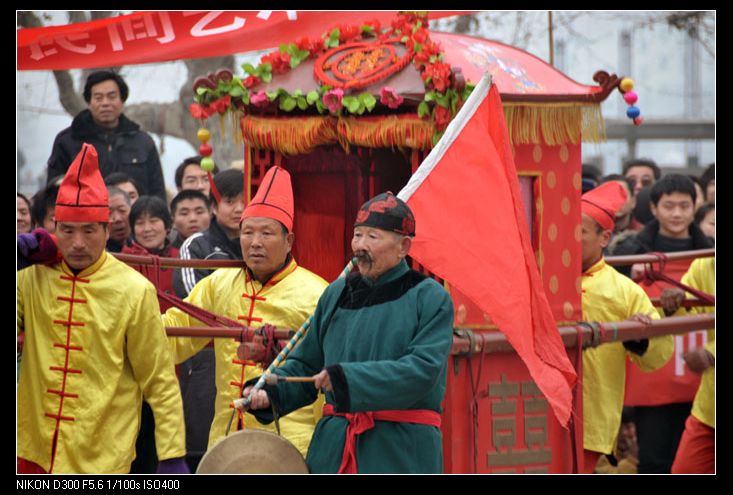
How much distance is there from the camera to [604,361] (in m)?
8.59

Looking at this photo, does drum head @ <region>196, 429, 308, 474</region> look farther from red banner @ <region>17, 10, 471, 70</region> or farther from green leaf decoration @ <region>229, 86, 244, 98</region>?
red banner @ <region>17, 10, 471, 70</region>

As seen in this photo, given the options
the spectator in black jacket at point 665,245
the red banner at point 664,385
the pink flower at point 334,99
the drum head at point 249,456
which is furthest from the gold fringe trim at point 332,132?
the red banner at point 664,385

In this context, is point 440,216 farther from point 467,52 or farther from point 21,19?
point 21,19

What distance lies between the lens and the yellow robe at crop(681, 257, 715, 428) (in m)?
8.38

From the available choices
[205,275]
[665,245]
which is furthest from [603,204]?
[205,275]

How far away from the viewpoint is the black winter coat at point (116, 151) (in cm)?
984

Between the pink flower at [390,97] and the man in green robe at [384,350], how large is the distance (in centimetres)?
154

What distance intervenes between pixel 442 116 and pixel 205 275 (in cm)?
204

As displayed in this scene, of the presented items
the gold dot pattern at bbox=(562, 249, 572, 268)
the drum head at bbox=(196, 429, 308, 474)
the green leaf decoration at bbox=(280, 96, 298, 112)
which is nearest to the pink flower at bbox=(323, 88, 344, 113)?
the green leaf decoration at bbox=(280, 96, 298, 112)

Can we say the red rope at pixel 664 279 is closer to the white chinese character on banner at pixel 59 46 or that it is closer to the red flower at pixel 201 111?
the red flower at pixel 201 111

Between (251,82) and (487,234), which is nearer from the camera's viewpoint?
(487,234)

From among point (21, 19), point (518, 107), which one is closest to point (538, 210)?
point (518, 107)

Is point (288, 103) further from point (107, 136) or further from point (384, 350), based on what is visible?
point (107, 136)

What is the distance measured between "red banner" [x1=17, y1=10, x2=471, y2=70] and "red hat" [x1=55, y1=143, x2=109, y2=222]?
2.88m
